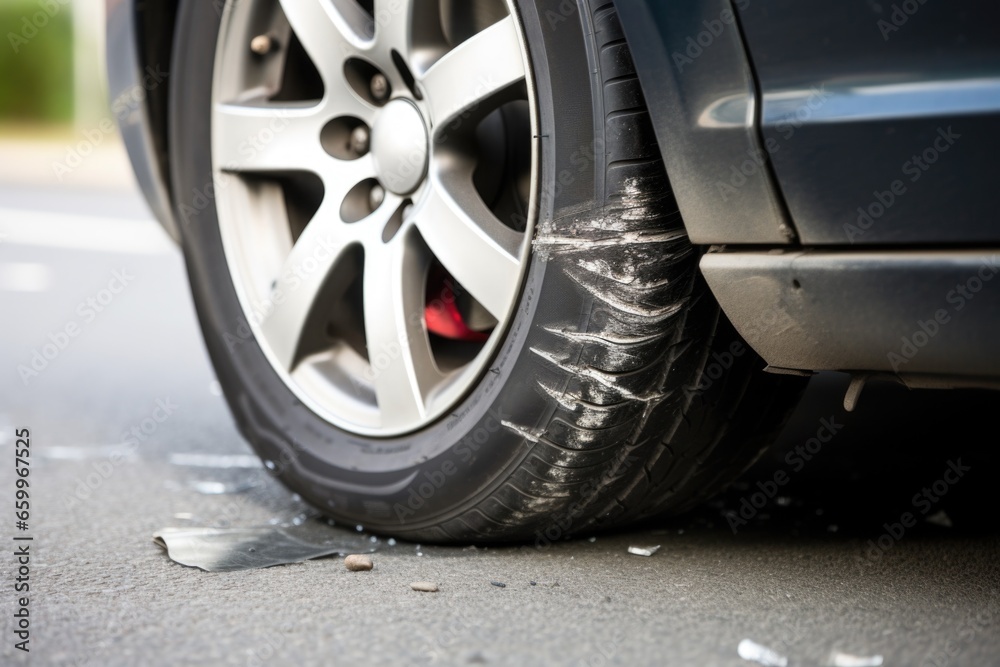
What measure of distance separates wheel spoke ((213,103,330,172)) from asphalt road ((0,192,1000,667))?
731mm

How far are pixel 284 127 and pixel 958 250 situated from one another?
1.35 m

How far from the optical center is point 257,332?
7.34 ft

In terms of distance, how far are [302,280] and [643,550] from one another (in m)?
0.84

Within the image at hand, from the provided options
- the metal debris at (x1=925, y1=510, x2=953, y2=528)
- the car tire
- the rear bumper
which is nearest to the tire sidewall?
the car tire

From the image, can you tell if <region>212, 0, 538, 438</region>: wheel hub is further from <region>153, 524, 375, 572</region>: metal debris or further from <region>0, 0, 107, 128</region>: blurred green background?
Answer: <region>0, 0, 107, 128</region>: blurred green background

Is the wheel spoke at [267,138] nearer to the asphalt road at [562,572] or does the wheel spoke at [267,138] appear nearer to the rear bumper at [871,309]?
the asphalt road at [562,572]

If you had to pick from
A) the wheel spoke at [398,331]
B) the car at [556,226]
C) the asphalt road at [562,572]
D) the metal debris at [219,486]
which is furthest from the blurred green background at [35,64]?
the wheel spoke at [398,331]

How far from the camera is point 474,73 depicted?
6.00 ft

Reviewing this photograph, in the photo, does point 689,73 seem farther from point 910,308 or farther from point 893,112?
point 910,308

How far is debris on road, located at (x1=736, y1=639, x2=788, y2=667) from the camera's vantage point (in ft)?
4.68

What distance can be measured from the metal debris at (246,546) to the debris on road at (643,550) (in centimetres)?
48

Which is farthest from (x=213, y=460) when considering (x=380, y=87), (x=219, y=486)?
(x=380, y=87)

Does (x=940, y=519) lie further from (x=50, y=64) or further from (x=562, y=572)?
(x=50, y=64)

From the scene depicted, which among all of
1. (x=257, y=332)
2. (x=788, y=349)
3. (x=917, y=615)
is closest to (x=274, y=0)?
(x=257, y=332)
